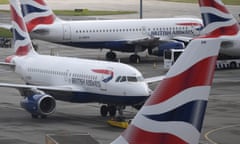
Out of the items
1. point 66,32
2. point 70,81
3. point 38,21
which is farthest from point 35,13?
point 70,81

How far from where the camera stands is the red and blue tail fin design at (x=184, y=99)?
39.2 ft

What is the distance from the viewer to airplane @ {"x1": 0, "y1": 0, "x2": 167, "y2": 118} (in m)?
36.6

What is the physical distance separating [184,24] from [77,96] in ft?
97.7

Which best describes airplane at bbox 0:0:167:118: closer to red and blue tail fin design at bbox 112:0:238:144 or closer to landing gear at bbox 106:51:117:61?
red and blue tail fin design at bbox 112:0:238:144

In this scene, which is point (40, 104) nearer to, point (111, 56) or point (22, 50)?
point (22, 50)

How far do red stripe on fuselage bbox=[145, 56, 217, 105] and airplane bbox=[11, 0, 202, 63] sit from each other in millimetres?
52037

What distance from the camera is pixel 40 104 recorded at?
38031 millimetres

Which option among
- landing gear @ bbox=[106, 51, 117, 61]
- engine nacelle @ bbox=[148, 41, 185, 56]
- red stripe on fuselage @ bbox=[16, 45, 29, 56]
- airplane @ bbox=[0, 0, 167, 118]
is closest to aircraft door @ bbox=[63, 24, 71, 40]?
landing gear @ bbox=[106, 51, 117, 61]

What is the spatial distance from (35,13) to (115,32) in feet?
22.1

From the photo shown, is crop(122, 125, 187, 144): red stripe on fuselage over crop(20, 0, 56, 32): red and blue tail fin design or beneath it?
over

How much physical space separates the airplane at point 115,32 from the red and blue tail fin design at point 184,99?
5200cm

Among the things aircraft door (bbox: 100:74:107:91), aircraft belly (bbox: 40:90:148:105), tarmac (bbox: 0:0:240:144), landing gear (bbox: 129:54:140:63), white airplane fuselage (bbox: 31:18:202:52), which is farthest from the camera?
landing gear (bbox: 129:54:140:63)

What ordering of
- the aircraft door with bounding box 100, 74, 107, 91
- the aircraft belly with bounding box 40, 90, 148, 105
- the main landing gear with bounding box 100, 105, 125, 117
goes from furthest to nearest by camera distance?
1. the main landing gear with bounding box 100, 105, 125, 117
2. the aircraft door with bounding box 100, 74, 107, 91
3. the aircraft belly with bounding box 40, 90, 148, 105

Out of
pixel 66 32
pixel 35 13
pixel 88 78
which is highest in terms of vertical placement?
pixel 35 13
